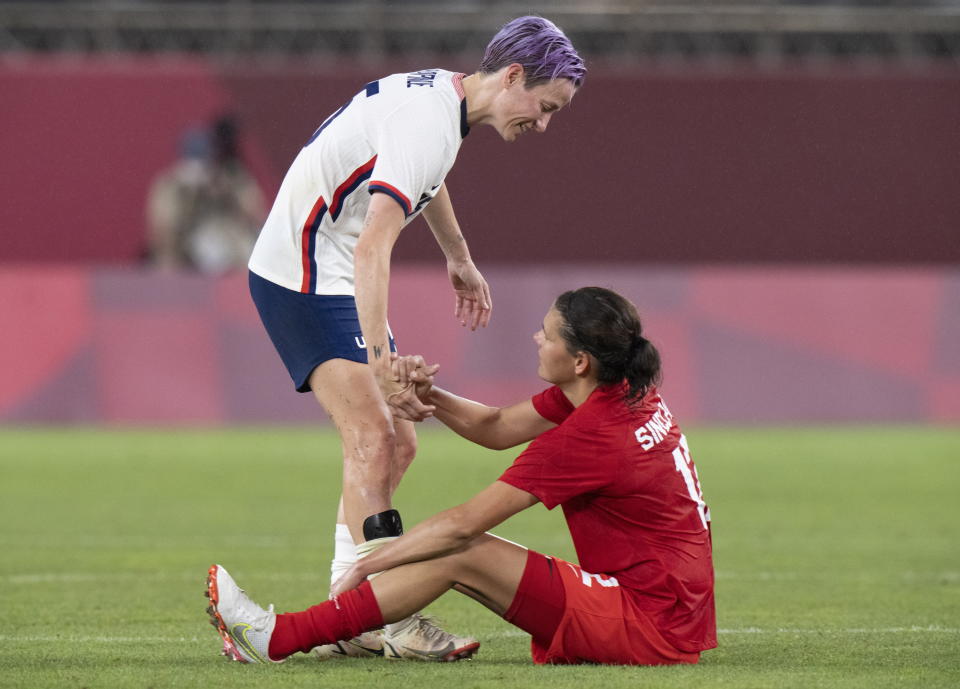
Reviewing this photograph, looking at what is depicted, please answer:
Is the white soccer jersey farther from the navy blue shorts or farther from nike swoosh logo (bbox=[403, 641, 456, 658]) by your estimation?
nike swoosh logo (bbox=[403, 641, 456, 658])

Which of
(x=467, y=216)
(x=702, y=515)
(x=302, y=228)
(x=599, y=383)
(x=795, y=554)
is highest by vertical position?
(x=467, y=216)

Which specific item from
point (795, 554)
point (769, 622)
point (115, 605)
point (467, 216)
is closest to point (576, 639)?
point (769, 622)

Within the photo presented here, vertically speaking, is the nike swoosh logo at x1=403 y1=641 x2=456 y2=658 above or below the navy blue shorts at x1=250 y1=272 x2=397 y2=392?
below

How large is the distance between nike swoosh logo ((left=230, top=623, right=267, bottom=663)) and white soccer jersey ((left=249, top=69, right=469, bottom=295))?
117 cm

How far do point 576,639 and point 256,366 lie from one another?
35.7 ft

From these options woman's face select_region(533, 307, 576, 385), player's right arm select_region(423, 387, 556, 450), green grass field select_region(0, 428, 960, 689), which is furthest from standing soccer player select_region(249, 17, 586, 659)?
green grass field select_region(0, 428, 960, 689)

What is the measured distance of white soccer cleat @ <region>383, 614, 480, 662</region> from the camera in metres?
5.34

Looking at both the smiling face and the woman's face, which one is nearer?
the woman's face

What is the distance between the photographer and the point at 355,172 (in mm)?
5465

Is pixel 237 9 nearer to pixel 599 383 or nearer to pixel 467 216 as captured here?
pixel 467 216

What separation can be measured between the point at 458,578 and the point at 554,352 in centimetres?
77

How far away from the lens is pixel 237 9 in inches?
805

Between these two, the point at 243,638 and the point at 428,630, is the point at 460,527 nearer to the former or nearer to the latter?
the point at 428,630

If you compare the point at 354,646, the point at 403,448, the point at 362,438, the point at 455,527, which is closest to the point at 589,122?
the point at 403,448
